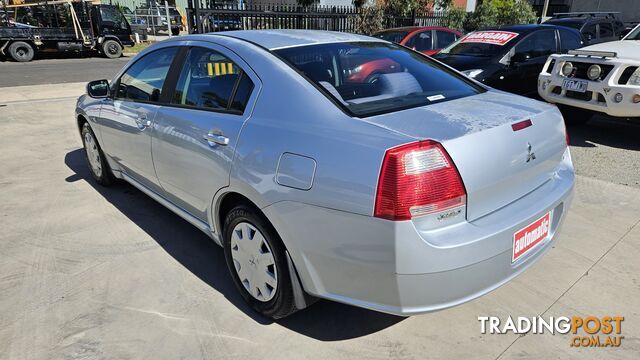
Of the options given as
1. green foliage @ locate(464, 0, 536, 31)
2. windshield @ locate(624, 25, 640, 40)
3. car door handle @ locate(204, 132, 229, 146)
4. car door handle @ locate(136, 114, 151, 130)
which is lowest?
car door handle @ locate(136, 114, 151, 130)

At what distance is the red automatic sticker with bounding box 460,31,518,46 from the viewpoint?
276 inches

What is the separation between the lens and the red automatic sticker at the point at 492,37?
23.0 feet

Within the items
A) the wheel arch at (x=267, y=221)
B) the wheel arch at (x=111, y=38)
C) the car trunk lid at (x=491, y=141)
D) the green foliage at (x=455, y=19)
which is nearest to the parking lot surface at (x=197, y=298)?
the wheel arch at (x=267, y=221)

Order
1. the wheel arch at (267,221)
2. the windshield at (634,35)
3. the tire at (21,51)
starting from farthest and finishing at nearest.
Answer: the tire at (21,51), the windshield at (634,35), the wheel arch at (267,221)

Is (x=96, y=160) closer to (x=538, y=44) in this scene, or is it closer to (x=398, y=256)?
(x=398, y=256)

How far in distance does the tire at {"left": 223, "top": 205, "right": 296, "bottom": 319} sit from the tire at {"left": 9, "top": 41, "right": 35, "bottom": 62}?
723 inches

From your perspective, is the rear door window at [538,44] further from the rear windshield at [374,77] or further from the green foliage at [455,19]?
the green foliage at [455,19]

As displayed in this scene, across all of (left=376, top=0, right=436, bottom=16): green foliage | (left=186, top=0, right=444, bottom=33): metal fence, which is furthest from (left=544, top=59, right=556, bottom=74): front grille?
(left=376, top=0, right=436, bottom=16): green foliage

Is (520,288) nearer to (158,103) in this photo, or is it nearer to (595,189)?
(595,189)

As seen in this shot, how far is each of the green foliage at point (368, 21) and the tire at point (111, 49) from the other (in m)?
10.4

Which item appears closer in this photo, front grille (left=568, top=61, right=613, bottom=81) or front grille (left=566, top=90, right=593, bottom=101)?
front grille (left=568, top=61, right=613, bottom=81)

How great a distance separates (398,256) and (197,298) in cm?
152

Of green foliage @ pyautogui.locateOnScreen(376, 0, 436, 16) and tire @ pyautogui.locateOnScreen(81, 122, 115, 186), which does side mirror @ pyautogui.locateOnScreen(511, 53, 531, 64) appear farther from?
green foliage @ pyautogui.locateOnScreen(376, 0, 436, 16)

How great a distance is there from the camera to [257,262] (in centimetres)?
242
